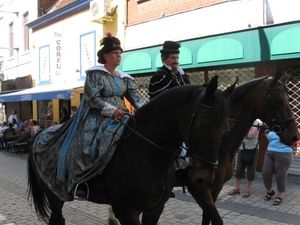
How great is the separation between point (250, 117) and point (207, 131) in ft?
6.32

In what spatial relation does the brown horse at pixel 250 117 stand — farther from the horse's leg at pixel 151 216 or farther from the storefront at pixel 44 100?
the storefront at pixel 44 100

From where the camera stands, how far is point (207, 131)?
2.28m

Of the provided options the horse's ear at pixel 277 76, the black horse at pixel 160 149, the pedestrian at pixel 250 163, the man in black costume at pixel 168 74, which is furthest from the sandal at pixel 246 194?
the black horse at pixel 160 149

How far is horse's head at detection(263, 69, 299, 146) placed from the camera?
381cm

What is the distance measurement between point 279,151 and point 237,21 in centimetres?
408

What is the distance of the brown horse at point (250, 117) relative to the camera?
3.79 metres

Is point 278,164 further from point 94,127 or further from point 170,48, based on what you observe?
point 94,127

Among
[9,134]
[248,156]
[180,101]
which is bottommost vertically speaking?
[9,134]

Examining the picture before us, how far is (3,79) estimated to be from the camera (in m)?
22.4

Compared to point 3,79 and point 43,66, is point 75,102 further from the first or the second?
point 3,79

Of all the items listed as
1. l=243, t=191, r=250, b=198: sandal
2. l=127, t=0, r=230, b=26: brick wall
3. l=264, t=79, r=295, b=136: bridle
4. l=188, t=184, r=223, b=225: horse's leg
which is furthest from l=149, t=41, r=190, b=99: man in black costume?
l=127, t=0, r=230, b=26: brick wall

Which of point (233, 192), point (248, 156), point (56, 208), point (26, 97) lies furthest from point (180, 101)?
point (26, 97)

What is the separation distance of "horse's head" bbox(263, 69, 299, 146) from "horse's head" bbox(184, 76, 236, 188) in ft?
5.71

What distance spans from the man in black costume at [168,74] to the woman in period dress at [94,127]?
0.41m
